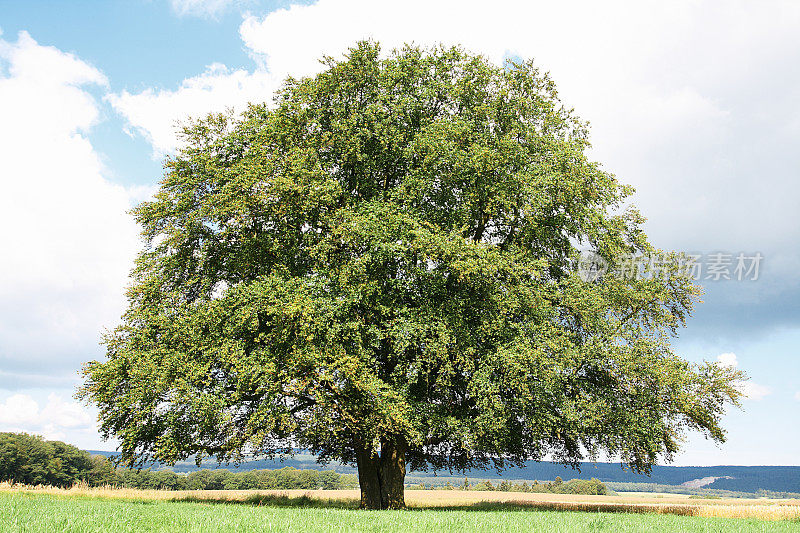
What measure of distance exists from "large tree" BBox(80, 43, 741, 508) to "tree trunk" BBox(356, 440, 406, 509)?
102mm

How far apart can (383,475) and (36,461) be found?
77210 mm

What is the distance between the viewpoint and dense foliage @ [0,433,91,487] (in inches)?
2945

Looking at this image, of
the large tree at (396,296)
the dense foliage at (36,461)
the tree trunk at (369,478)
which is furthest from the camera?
the dense foliage at (36,461)

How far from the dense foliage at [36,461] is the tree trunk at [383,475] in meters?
65.4

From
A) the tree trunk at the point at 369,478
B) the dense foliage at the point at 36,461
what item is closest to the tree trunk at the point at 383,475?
the tree trunk at the point at 369,478

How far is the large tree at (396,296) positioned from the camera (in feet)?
68.6

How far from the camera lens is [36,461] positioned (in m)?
78.8

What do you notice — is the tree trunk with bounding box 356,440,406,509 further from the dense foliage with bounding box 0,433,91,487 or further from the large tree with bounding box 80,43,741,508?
the dense foliage with bounding box 0,433,91,487

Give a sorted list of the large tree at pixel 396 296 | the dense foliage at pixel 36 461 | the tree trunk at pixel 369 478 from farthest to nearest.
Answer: the dense foliage at pixel 36 461, the tree trunk at pixel 369 478, the large tree at pixel 396 296

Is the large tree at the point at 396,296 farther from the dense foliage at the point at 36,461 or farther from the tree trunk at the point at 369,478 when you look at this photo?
the dense foliage at the point at 36,461

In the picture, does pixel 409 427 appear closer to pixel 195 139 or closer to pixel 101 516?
pixel 101 516

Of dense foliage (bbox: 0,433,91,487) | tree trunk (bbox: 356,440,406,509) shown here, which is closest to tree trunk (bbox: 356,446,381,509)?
tree trunk (bbox: 356,440,406,509)

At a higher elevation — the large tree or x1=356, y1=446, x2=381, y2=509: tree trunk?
the large tree

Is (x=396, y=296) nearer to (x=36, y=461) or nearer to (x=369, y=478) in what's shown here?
(x=369, y=478)
